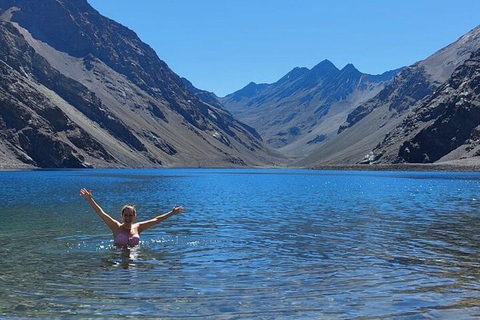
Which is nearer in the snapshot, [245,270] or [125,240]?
[245,270]

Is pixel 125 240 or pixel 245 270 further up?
pixel 125 240

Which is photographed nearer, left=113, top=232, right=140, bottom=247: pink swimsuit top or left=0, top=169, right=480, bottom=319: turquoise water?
left=0, top=169, right=480, bottom=319: turquoise water

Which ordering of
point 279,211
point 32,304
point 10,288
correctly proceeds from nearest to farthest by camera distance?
point 32,304, point 10,288, point 279,211

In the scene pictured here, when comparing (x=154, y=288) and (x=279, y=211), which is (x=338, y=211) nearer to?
(x=279, y=211)

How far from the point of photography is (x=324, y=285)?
62.6 feet

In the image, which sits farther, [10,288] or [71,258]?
[71,258]

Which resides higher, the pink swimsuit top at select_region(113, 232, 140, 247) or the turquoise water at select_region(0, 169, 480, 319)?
the pink swimsuit top at select_region(113, 232, 140, 247)

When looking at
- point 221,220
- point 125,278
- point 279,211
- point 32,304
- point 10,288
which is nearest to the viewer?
point 32,304

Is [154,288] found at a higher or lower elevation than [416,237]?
higher

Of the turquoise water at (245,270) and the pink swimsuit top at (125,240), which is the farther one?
the pink swimsuit top at (125,240)

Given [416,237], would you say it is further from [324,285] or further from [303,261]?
[324,285]

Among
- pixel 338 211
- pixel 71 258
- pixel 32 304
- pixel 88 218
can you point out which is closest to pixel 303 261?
pixel 71 258

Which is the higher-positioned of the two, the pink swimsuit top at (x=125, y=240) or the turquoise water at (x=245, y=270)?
the pink swimsuit top at (x=125, y=240)

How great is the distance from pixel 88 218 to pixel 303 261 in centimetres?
2498
